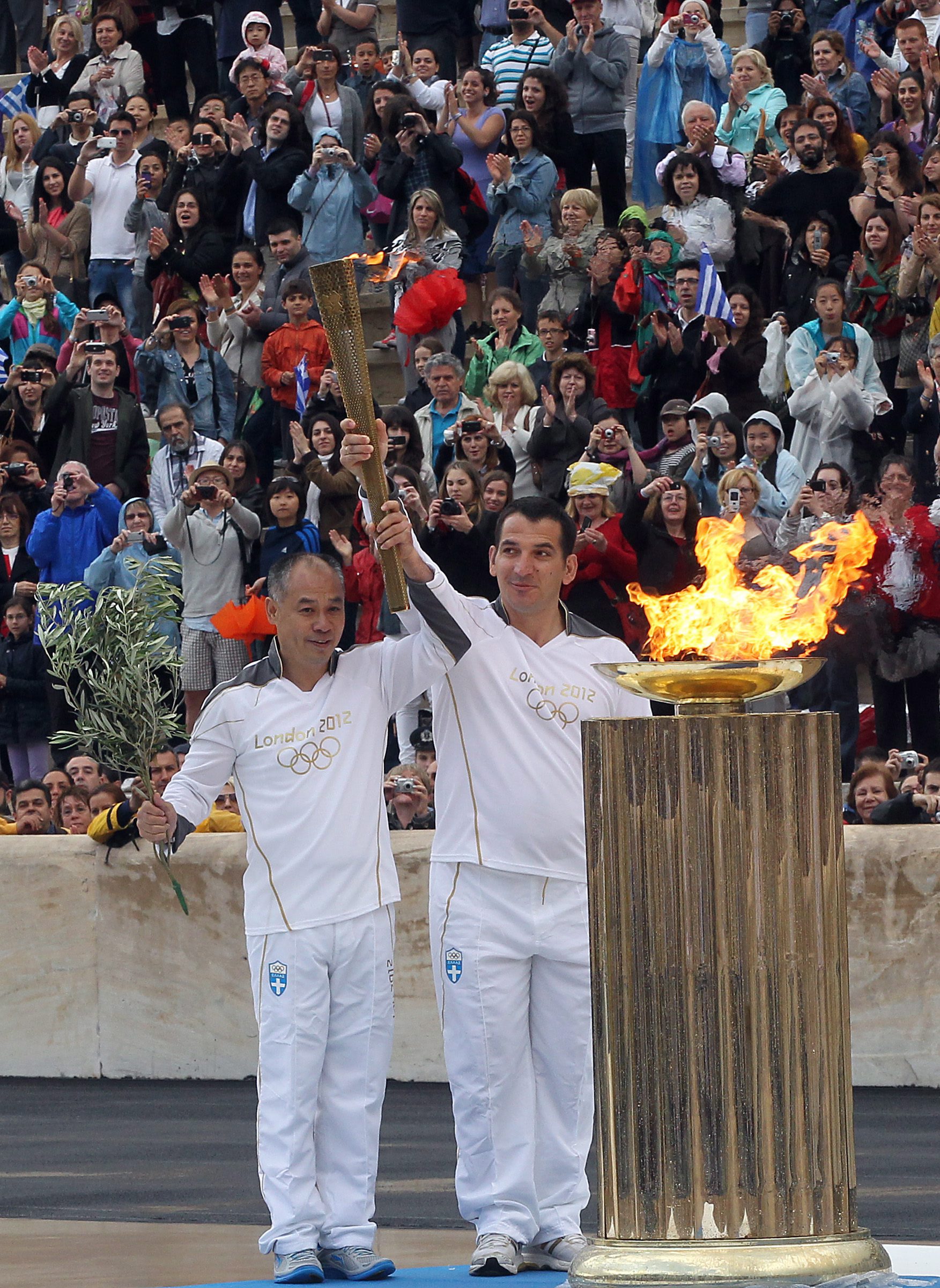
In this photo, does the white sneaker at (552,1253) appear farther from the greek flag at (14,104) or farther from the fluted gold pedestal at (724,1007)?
the greek flag at (14,104)

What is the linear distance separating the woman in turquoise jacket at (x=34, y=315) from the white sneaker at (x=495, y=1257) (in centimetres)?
1073

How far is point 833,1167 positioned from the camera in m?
4.16

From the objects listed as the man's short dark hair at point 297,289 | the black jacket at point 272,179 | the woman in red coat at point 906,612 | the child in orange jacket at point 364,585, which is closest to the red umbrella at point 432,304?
the man's short dark hair at point 297,289

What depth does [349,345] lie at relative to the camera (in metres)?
5.43

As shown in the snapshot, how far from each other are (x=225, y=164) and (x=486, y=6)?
2181 millimetres

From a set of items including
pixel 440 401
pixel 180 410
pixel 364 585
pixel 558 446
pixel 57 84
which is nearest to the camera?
pixel 364 585

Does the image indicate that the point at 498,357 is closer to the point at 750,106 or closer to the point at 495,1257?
the point at 750,106

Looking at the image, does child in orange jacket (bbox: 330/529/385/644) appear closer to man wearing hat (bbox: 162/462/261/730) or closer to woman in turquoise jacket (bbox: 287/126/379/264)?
man wearing hat (bbox: 162/462/261/730)

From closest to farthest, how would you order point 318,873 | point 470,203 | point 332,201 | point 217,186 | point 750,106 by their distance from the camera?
point 318,873, point 750,106, point 470,203, point 332,201, point 217,186

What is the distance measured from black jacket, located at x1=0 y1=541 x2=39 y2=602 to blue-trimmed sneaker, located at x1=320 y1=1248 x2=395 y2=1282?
25.9 feet

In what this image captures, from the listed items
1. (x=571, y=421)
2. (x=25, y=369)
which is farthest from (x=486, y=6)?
(x=571, y=421)

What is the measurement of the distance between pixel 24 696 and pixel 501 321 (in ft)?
Answer: 11.0

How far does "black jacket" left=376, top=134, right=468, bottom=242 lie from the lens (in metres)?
13.9

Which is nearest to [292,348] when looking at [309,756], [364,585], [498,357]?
[498,357]
